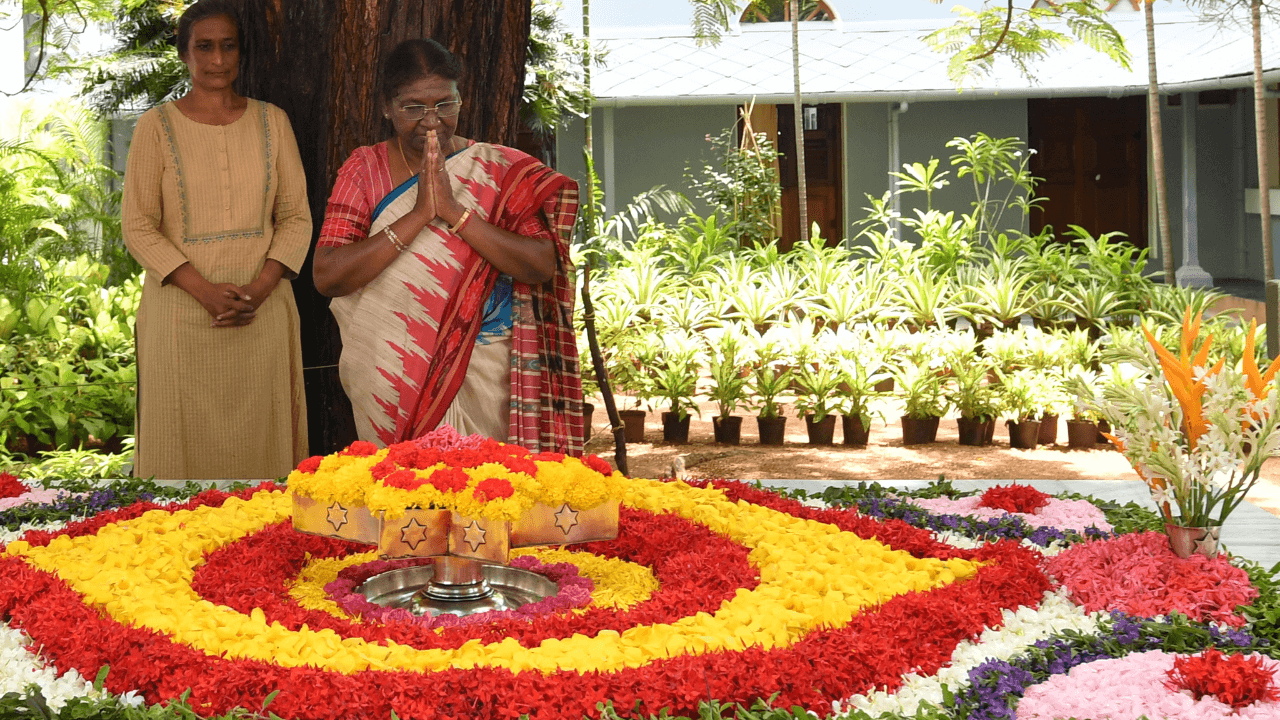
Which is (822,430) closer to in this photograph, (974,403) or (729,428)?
(729,428)

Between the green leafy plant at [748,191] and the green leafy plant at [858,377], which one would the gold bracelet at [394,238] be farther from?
the green leafy plant at [748,191]

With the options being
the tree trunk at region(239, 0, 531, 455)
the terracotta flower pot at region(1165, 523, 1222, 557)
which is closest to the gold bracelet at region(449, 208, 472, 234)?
the tree trunk at region(239, 0, 531, 455)

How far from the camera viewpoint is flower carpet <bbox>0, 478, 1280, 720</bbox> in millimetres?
2123

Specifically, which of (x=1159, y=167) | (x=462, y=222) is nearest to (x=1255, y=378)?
(x=462, y=222)

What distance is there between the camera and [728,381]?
7867mm

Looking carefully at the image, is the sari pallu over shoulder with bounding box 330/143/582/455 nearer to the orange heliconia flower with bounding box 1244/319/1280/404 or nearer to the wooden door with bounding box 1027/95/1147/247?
the orange heliconia flower with bounding box 1244/319/1280/404

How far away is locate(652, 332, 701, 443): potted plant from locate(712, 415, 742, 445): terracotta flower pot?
0.49ft

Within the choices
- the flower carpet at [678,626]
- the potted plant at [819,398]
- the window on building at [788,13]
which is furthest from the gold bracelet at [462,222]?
the window on building at [788,13]

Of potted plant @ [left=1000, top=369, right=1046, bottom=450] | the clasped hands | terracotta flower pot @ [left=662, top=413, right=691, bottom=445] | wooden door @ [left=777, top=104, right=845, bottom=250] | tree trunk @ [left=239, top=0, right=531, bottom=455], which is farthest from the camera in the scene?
wooden door @ [left=777, top=104, right=845, bottom=250]

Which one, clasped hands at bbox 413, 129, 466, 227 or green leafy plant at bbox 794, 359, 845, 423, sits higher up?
clasped hands at bbox 413, 129, 466, 227

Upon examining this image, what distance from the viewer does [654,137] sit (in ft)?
46.8

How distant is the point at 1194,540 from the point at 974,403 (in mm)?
5063

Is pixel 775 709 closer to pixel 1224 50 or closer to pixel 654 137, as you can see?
pixel 654 137

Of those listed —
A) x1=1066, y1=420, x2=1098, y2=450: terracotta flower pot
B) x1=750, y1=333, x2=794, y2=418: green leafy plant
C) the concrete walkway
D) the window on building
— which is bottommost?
x1=1066, y1=420, x2=1098, y2=450: terracotta flower pot
